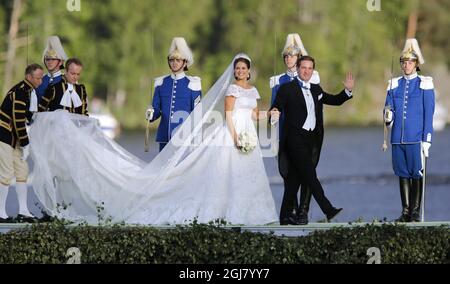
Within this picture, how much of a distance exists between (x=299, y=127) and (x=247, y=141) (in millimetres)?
559

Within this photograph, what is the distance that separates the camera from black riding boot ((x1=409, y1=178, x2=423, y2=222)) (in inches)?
537

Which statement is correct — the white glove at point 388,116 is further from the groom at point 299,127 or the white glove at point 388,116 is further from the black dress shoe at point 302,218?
the black dress shoe at point 302,218

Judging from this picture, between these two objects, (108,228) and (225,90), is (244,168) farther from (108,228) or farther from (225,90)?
(108,228)

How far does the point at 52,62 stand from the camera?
14.3 metres

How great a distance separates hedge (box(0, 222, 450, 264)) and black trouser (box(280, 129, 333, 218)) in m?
1.15

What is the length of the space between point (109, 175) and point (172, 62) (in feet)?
4.13

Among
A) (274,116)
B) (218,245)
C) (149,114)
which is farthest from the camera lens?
(149,114)

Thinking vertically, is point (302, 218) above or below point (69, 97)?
below

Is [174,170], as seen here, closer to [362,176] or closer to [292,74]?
[292,74]

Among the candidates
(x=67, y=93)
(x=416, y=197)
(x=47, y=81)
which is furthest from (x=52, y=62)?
(x=416, y=197)

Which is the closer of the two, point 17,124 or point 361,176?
point 17,124

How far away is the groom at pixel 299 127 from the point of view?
42.7 ft
